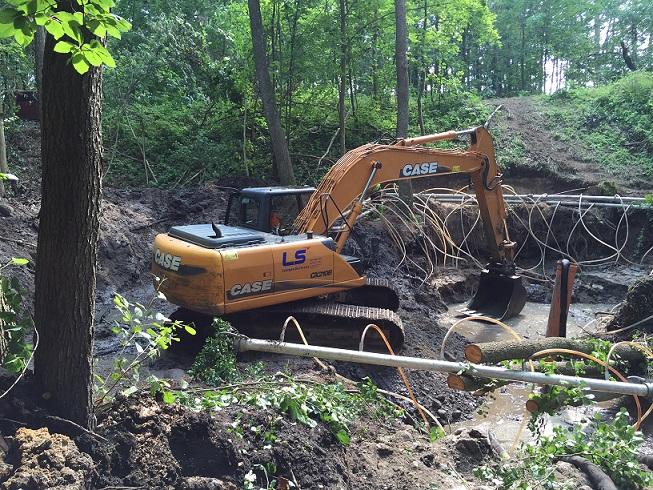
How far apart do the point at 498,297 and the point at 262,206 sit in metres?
5.40

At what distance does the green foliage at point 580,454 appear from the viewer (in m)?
4.02

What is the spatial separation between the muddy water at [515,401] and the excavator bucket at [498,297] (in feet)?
0.75

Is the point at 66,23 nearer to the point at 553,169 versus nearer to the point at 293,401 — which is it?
the point at 293,401

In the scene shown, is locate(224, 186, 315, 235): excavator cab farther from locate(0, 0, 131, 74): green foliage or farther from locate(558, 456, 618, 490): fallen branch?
locate(0, 0, 131, 74): green foliage

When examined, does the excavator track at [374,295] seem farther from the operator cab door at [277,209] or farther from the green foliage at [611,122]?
the green foliage at [611,122]

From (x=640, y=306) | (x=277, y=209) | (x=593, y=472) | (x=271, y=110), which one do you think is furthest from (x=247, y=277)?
(x=271, y=110)

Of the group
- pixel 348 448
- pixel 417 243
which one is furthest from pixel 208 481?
pixel 417 243

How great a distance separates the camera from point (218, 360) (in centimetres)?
648

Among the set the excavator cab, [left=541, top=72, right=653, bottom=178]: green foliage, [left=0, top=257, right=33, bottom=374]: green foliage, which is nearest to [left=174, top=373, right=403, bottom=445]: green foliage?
[left=0, top=257, right=33, bottom=374]: green foliage

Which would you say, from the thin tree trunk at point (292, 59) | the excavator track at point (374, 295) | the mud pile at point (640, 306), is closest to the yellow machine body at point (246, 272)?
the excavator track at point (374, 295)

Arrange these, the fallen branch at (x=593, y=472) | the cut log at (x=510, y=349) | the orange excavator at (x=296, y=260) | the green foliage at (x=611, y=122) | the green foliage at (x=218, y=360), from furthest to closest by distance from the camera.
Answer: the green foliage at (x=611, y=122)
the orange excavator at (x=296, y=260)
the green foliage at (x=218, y=360)
the cut log at (x=510, y=349)
the fallen branch at (x=593, y=472)

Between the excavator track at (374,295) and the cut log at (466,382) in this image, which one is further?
the excavator track at (374,295)

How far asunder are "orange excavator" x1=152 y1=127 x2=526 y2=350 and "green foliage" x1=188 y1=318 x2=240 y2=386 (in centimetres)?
69

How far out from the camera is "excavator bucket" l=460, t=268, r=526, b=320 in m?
11.5
